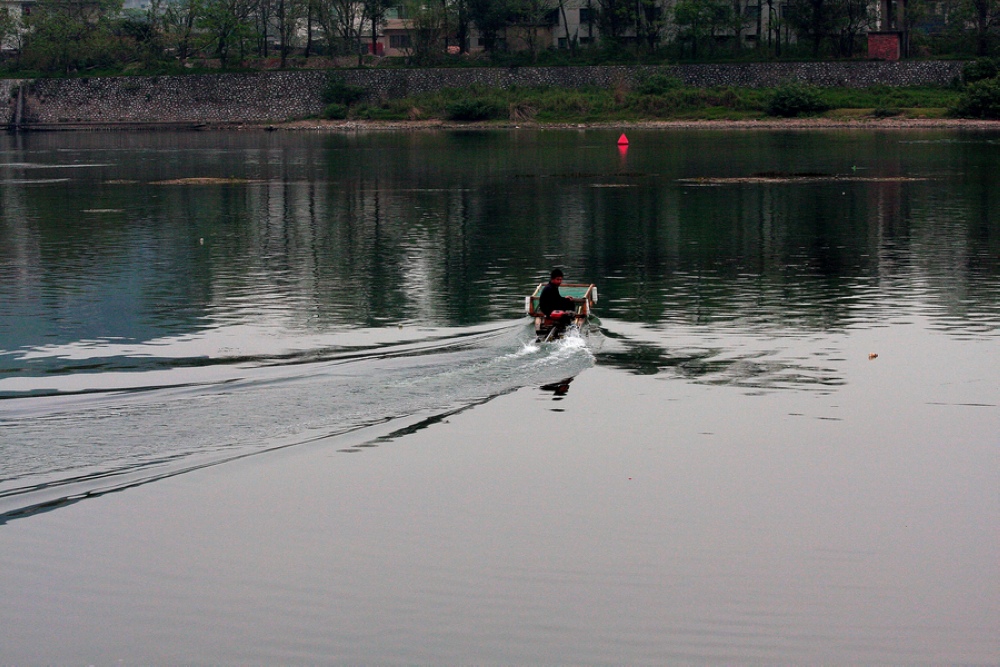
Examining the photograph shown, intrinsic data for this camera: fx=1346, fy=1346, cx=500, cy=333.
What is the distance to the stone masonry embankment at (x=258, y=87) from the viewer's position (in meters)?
148

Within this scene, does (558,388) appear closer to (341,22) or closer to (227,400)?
(227,400)

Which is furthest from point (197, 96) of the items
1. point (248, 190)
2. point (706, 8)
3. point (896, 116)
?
point (248, 190)

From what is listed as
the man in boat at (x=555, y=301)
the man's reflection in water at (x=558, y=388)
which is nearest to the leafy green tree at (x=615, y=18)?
the man in boat at (x=555, y=301)

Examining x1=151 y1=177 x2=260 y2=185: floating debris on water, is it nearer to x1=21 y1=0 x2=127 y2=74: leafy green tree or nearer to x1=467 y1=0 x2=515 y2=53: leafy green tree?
x1=467 y1=0 x2=515 y2=53: leafy green tree

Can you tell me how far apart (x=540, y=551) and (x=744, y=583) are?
269cm

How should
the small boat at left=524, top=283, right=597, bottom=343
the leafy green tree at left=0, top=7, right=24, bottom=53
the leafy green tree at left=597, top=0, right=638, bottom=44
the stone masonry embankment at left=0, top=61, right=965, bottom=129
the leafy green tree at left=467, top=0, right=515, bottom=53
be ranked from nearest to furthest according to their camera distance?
1. the small boat at left=524, top=283, right=597, bottom=343
2. the stone masonry embankment at left=0, top=61, right=965, bottom=129
3. the leafy green tree at left=597, top=0, right=638, bottom=44
4. the leafy green tree at left=467, top=0, right=515, bottom=53
5. the leafy green tree at left=0, top=7, right=24, bottom=53

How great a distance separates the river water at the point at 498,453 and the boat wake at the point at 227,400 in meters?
0.09

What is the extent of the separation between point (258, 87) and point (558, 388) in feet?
482

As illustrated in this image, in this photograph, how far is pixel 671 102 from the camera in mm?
144625

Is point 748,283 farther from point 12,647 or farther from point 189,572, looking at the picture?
point 12,647

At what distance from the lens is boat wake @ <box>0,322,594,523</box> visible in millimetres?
20203

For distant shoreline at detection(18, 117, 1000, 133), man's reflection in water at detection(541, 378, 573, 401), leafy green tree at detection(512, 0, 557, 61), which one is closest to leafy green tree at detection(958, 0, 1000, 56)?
distant shoreline at detection(18, 117, 1000, 133)

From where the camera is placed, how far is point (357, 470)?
68.3ft

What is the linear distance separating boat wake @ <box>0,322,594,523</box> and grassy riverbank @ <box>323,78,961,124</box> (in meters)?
113
